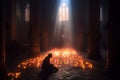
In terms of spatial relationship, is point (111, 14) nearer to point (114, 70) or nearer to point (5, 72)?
point (114, 70)

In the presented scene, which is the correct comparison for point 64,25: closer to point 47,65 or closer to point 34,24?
point 34,24

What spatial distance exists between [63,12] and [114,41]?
879 inches

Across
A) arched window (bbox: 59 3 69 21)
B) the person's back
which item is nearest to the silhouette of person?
the person's back

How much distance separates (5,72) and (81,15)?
644 inches

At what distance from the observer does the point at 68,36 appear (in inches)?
1239

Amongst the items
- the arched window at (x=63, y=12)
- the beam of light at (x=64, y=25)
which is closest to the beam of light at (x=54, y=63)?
the beam of light at (x=64, y=25)

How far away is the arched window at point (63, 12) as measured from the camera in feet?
104

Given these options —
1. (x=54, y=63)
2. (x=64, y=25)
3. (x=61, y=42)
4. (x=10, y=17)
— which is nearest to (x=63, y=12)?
(x=64, y=25)

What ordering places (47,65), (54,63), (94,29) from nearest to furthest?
(47,65) < (54,63) < (94,29)

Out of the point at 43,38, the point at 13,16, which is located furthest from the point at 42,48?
the point at 13,16

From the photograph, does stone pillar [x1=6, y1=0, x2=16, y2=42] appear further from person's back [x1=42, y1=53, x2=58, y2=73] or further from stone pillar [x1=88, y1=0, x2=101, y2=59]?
person's back [x1=42, y1=53, x2=58, y2=73]

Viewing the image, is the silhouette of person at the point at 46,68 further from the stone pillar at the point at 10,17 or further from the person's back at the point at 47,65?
the stone pillar at the point at 10,17

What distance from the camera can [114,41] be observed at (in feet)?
33.2

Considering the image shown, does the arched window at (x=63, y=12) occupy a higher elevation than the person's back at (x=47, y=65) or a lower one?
higher
